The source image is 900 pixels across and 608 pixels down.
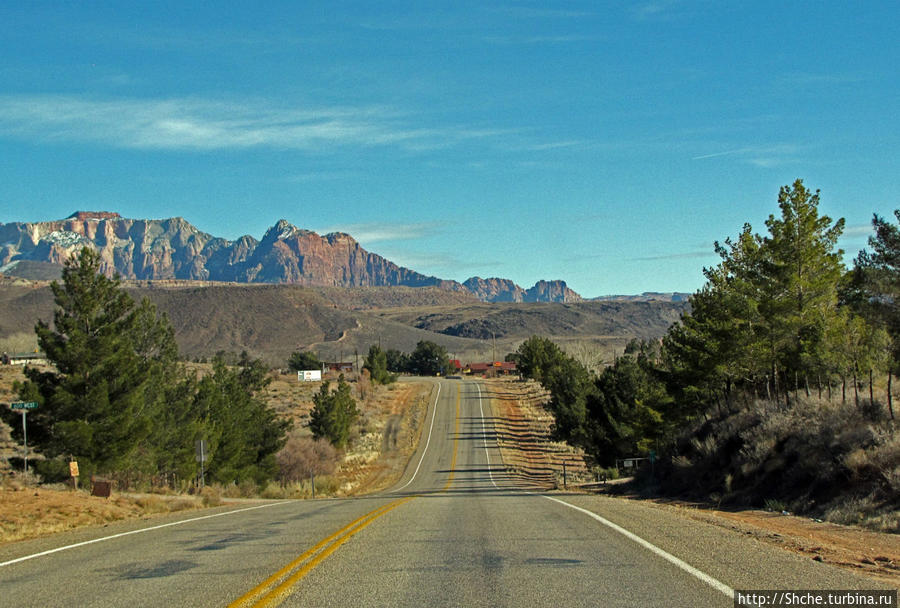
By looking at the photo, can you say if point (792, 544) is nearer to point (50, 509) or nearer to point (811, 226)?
point (50, 509)

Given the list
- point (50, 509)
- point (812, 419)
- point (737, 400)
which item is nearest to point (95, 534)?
point (50, 509)

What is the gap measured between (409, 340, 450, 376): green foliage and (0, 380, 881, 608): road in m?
155

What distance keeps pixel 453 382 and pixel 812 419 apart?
4631 inches

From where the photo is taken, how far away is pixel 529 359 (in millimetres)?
131625

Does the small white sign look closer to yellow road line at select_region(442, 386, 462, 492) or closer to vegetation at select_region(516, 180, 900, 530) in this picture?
yellow road line at select_region(442, 386, 462, 492)

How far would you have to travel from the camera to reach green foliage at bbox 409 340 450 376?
170 metres

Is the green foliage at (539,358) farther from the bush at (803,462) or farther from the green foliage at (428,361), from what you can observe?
the bush at (803,462)

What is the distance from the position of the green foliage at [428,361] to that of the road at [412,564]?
15453cm

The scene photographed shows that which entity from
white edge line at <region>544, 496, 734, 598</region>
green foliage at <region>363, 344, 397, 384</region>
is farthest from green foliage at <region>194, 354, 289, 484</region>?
green foliage at <region>363, 344, 397, 384</region>

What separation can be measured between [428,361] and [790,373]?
140 metres

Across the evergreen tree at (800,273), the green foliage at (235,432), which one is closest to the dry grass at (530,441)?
the green foliage at (235,432)

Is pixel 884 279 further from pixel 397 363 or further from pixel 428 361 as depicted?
pixel 397 363

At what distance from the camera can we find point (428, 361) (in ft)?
561

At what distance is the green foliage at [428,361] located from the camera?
556 ft
